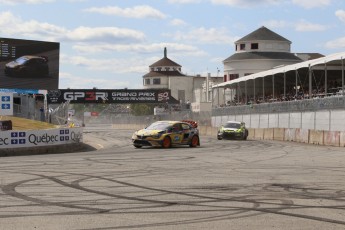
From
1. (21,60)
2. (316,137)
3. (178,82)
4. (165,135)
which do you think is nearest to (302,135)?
(316,137)

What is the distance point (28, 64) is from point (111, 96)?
30.9 meters

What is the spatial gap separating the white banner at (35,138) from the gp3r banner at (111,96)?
5095 centimetres

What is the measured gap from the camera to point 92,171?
A: 1530cm

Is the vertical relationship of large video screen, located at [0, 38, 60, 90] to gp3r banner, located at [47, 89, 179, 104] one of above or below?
above

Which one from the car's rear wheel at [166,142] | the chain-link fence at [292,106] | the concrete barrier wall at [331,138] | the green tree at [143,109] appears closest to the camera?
the car's rear wheel at [166,142]

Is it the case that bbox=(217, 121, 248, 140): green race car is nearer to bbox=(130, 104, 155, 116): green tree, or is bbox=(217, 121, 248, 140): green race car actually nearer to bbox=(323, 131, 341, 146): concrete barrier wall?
bbox=(323, 131, 341, 146): concrete barrier wall

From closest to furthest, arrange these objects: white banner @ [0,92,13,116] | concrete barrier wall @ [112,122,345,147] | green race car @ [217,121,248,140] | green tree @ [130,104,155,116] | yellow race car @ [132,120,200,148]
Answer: white banner @ [0,92,13,116] → yellow race car @ [132,120,200,148] → concrete barrier wall @ [112,122,345,147] → green race car @ [217,121,248,140] → green tree @ [130,104,155,116]

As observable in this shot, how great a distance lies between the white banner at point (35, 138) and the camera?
81.2ft

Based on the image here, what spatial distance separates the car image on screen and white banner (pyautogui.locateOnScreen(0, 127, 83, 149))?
23854 mm

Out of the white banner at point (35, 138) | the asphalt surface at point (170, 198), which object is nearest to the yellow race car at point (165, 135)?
the white banner at point (35, 138)

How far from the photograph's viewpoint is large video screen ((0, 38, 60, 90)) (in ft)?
169

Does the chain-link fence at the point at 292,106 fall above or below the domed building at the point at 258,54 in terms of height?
below

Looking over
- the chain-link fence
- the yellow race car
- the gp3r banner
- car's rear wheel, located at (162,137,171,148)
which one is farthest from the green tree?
car's rear wheel, located at (162,137,171,148)

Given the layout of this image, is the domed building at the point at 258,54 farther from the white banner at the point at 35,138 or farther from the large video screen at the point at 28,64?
the white banner at the point at 35,138
